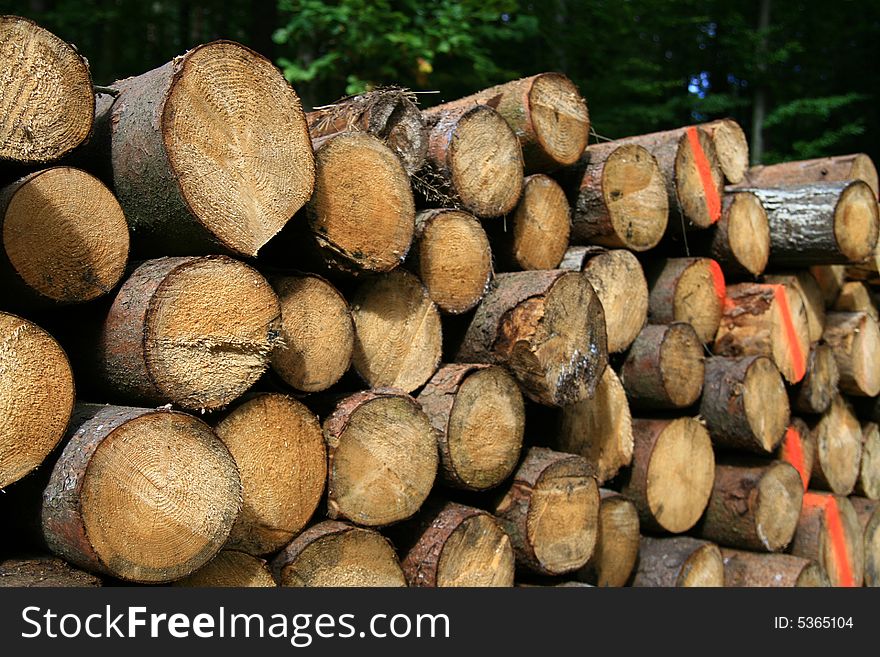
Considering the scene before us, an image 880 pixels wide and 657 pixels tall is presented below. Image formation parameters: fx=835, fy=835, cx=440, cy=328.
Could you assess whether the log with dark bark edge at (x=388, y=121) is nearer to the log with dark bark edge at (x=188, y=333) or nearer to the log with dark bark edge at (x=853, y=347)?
the log with dark bark edge at (x=188, y=333)

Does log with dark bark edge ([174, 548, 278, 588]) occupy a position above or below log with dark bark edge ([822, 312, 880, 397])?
above

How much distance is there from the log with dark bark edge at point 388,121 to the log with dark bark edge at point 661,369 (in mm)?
1238

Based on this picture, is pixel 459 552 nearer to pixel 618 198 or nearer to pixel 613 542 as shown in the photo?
pixel 613 542

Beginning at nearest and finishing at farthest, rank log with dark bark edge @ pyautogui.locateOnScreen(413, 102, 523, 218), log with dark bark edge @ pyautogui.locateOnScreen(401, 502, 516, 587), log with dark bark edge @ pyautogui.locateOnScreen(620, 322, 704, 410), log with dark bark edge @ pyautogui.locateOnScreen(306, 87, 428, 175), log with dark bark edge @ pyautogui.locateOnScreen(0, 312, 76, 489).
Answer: log with dark bark edge @ pyautogui.locateOnScreen(0, 312, 76, 489) < log with dark bark edge @ pyautogui.locateOnScreen(401, 502, 516, 587) < log with dark bark edge @ pyautogui.locateOnScreen(306, 87, 428, 175) < log with dark bark edge @ pyautogui.locateOnScreen(413, 102, 523, 218) < log with dark bark edge @ pyautogui.locateOnScreen(620, 322, 704, 410)

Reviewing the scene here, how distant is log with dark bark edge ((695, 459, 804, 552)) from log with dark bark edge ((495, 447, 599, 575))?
0.99 metres

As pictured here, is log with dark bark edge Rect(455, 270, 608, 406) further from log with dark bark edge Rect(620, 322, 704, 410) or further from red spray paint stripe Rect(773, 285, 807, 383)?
red spray paint stripe Rect(773, 285, 807, 383)

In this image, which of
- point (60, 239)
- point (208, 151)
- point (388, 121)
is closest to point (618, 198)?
point (388, 121)

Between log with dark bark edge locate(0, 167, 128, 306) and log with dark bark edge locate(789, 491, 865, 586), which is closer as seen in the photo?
log with dark bark edge locate(0, 167, 128, 306)

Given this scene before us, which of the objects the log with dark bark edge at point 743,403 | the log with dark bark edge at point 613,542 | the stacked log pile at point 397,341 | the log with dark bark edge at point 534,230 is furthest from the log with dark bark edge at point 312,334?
the log with dark bark edge at point 743,403

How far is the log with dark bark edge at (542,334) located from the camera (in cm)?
267

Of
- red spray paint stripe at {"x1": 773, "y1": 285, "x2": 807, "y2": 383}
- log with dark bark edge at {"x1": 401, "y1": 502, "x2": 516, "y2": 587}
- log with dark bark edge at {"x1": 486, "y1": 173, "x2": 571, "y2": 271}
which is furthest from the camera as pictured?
red spray paint stripe at {"x1": 773, "y1": 285, "x2": 807, "y2": 383}

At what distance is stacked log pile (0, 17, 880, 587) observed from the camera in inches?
71.1

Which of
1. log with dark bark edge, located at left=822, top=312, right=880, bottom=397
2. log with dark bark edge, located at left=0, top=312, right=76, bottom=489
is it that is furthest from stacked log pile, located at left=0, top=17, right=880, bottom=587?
log with dark bark edge, located at left=822, top=312, right=880, bottom=397

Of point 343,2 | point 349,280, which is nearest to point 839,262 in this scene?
point 349,280
